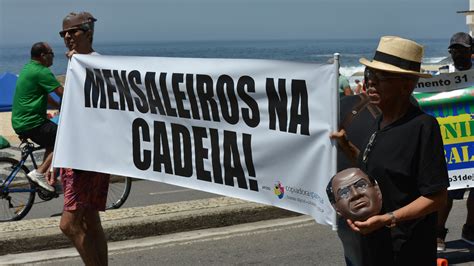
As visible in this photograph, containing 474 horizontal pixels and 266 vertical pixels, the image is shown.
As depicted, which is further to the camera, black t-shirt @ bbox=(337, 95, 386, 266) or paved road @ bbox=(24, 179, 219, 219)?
paved road @ bbox=(24, 179, 219, 219)

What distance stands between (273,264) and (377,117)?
2.72 metres

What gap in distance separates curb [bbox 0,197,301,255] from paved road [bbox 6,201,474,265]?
0.07 m

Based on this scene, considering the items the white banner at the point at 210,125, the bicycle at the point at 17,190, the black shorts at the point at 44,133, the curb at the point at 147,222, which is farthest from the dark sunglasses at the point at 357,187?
the bicycle at the point at 17,190

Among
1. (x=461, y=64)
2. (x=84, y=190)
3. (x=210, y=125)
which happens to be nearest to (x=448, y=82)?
(x=461, y=64)

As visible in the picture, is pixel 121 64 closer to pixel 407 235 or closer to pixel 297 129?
pixel 297 129

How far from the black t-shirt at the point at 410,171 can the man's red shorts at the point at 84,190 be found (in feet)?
7.58

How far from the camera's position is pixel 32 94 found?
771 cm

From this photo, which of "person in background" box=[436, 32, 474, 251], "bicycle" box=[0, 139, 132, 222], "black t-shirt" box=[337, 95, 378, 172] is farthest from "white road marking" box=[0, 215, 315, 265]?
"black t-shirt" box=[337, 95, 378, 172]

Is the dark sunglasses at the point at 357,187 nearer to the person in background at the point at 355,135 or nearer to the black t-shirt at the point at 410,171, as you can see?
the black t-shirt at the point at 410,171

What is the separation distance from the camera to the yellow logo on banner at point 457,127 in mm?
6523

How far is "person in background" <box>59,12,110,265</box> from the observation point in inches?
206

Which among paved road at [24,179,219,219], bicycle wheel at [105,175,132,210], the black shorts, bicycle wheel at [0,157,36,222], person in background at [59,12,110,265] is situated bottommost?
paved road at [24,179,219,219]

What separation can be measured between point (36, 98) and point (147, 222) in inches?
66.4

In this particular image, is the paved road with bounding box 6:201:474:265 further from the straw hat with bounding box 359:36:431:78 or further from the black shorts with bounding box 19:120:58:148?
the straw hat with bounding box 359:36:431:78
